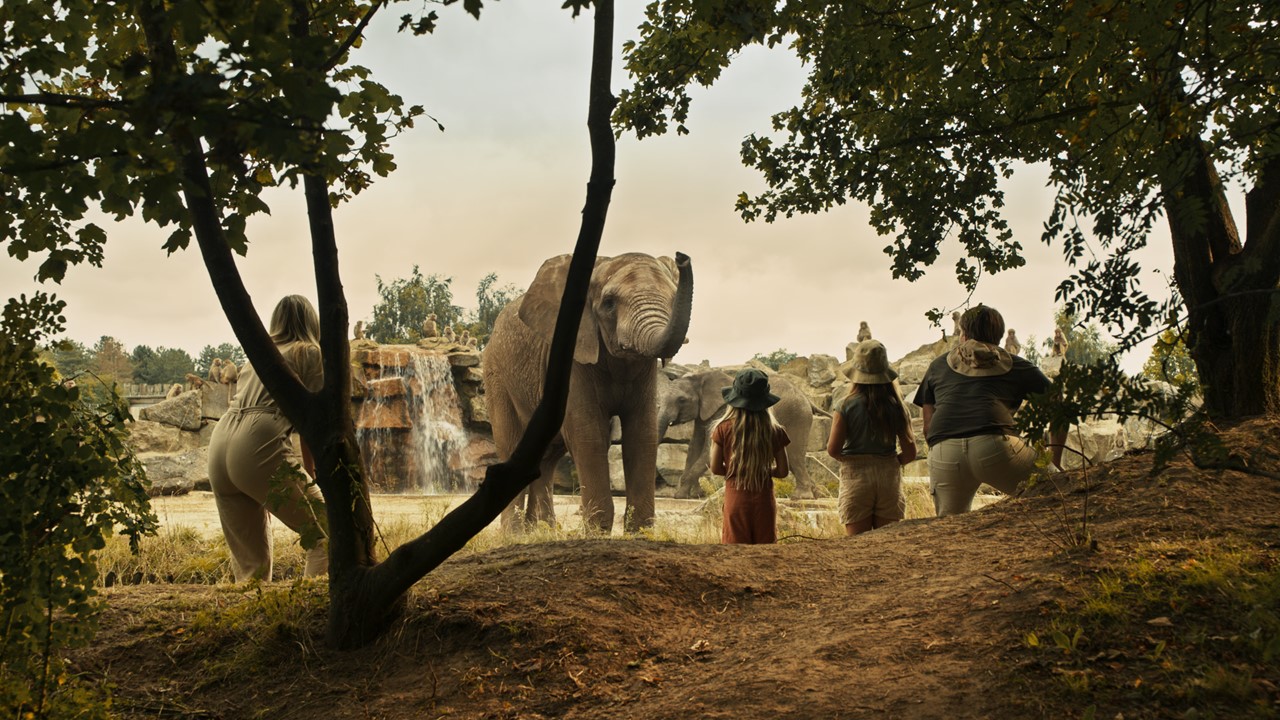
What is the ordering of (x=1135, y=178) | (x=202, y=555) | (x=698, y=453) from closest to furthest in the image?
(x=1135, y=178), (x=202, y=555), (x=698, y=453)

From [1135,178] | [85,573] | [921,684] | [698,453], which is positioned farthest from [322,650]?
[698,453]

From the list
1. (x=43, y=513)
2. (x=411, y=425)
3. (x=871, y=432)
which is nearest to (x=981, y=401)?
(x=871, y=432)

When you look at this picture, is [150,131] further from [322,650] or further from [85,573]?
[322,650]

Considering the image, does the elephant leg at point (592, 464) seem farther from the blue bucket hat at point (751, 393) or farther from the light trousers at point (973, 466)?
the light trousers at point (973, 466)

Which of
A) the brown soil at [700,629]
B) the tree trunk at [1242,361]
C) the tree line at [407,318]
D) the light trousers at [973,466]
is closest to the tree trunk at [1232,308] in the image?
Result: the tree trunk at [1242,361]

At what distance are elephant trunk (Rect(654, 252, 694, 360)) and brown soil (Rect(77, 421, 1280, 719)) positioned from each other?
333 cm

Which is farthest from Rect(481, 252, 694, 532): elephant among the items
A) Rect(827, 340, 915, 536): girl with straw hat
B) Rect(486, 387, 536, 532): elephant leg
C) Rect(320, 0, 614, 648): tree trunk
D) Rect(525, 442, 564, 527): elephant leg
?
Rect(320, 0, 614, 648): tree trunk

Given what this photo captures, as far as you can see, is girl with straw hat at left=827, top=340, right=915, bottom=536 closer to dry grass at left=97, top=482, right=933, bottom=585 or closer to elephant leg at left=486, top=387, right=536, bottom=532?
dry grass at left=97, top=482, right=933, bottom=585

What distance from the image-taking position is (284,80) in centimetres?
252

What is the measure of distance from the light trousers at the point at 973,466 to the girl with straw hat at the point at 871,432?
0.76 ft

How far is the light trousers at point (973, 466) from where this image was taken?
21.0 feet

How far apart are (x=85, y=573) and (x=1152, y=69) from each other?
475 centimetres

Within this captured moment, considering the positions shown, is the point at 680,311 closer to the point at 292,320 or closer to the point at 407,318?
the point at 292,320

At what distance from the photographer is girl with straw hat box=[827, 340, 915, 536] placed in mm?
6711
